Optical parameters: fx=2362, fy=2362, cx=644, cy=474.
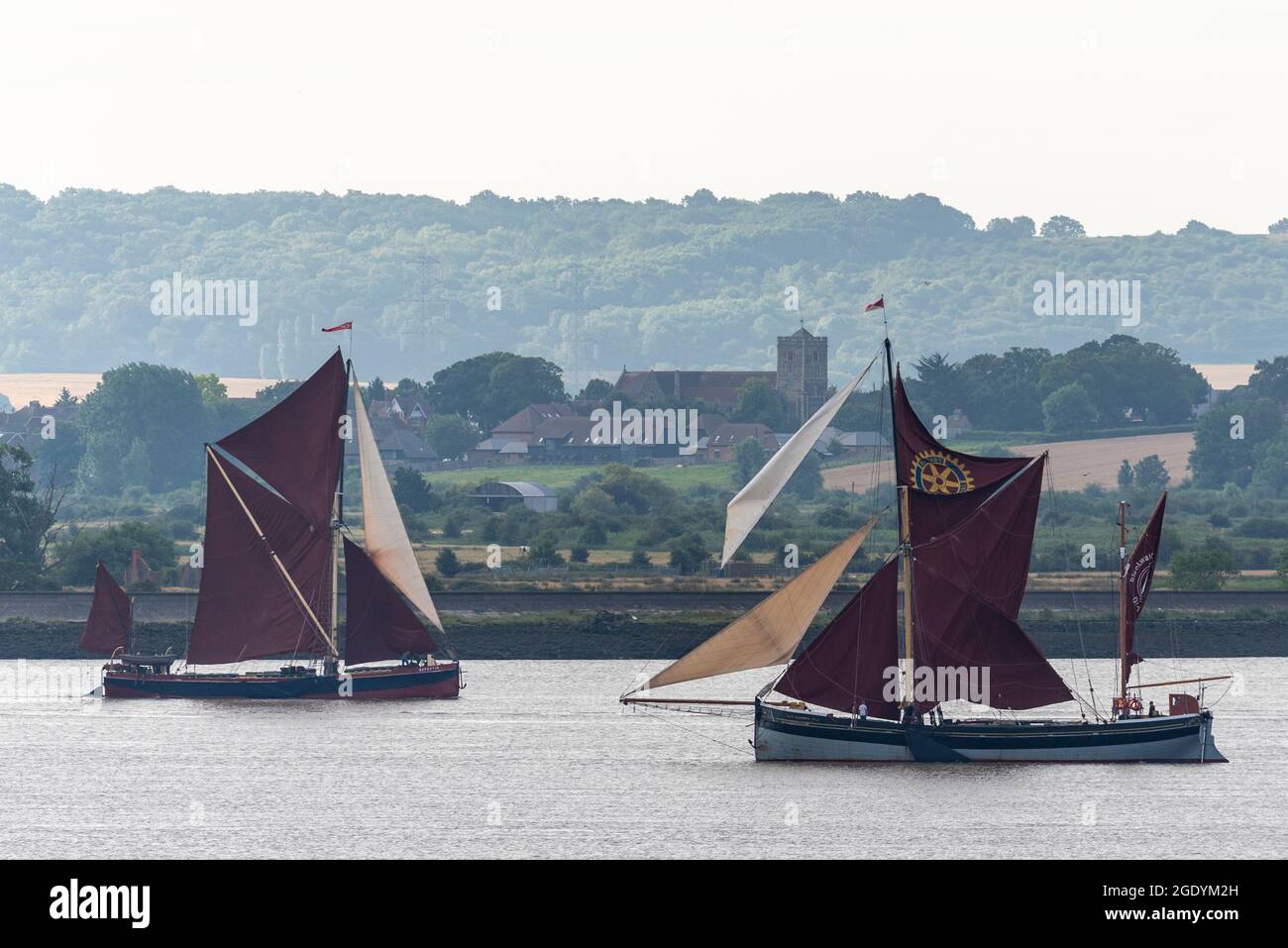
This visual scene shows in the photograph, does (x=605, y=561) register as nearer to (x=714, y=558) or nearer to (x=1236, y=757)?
(x=714, y=558)

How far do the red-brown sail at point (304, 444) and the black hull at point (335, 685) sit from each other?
5919mm

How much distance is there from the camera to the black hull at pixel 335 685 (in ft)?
285

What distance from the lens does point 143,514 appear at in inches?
7229

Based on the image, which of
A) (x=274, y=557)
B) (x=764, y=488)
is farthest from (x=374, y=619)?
(x=764, y=488)

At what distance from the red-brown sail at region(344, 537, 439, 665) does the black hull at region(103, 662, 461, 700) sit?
1.11 m

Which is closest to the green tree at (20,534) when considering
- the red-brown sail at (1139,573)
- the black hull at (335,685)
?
the black hull at (335,685)

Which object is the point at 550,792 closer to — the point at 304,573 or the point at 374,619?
the point at 374,619

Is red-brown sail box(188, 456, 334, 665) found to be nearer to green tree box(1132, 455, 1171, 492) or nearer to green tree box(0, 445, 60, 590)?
green tree box(0, 445, 60, 590)

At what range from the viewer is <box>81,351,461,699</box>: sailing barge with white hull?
84688 millimetres

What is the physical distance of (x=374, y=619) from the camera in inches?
3381

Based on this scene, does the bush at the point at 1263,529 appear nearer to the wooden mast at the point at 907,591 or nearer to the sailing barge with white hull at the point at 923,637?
the sailing barge with white hull at the point at 923,637

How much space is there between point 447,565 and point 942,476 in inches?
2506
